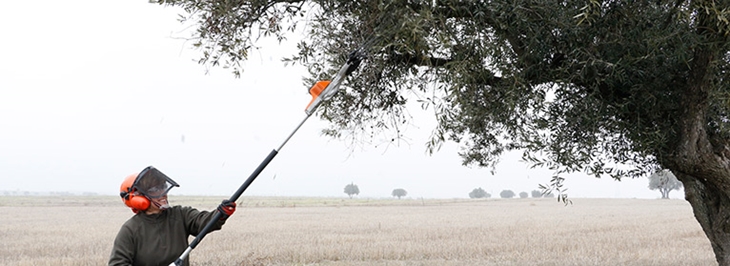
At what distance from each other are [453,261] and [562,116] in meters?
8.24

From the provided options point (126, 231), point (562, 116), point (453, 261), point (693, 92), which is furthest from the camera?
point (453, 261)

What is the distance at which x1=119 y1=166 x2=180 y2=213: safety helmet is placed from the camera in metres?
5.41

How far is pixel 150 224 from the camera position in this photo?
18.3ft

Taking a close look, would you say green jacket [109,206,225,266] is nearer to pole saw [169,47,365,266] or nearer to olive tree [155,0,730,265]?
pole saw [169,47,365,266]

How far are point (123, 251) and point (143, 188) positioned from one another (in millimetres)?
574

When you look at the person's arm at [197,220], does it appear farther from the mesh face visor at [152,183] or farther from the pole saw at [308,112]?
the mesh face visor at [152,183]

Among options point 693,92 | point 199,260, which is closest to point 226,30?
point 693,92

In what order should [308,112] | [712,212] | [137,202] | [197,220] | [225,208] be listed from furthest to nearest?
[712,212] < [308,112] < [197,220] < [225,208] < [137,202]

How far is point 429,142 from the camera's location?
→ 336 inches

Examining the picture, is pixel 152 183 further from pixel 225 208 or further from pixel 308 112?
pixel 308 112

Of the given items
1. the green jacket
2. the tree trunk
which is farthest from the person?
the tree trunk

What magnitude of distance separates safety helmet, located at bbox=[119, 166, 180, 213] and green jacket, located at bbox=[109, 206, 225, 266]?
6.6 inches

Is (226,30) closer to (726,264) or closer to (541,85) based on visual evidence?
(541,85)

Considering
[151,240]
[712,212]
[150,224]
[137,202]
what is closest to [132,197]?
[137,202]
